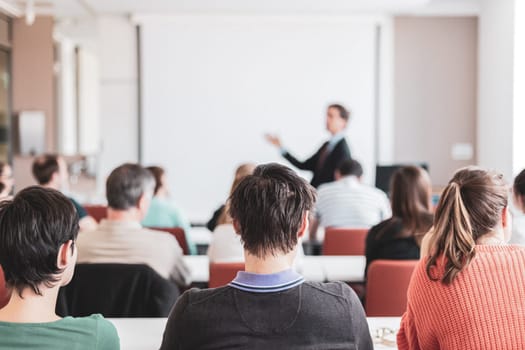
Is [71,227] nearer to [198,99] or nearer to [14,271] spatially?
[14,271]

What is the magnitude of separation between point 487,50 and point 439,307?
18.0ft

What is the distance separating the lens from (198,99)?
23.7ft

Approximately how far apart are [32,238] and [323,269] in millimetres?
2035

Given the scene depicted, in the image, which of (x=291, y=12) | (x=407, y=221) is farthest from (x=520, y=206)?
(x=291, y=12)

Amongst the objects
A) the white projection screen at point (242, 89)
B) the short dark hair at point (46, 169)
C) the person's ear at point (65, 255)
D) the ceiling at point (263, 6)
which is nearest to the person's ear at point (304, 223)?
the person's ear at point (65, 255)

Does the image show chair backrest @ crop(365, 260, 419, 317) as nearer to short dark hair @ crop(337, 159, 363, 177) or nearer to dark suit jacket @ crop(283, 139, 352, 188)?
short dark hair @ crop(337, 159, 363, 177)

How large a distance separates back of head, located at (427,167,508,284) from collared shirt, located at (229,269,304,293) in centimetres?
52

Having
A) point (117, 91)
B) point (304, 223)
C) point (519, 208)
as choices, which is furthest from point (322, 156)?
point (304, 223)

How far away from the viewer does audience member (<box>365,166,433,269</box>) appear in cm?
317

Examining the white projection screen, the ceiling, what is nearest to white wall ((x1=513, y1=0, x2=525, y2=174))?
the ceiling

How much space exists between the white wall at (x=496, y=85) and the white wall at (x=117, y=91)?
3.85 m

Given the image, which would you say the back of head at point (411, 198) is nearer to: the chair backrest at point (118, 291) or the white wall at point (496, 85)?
the chair backrest at point (118, 291)

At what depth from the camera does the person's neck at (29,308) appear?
1.50 meters

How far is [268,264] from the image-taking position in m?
1.50
